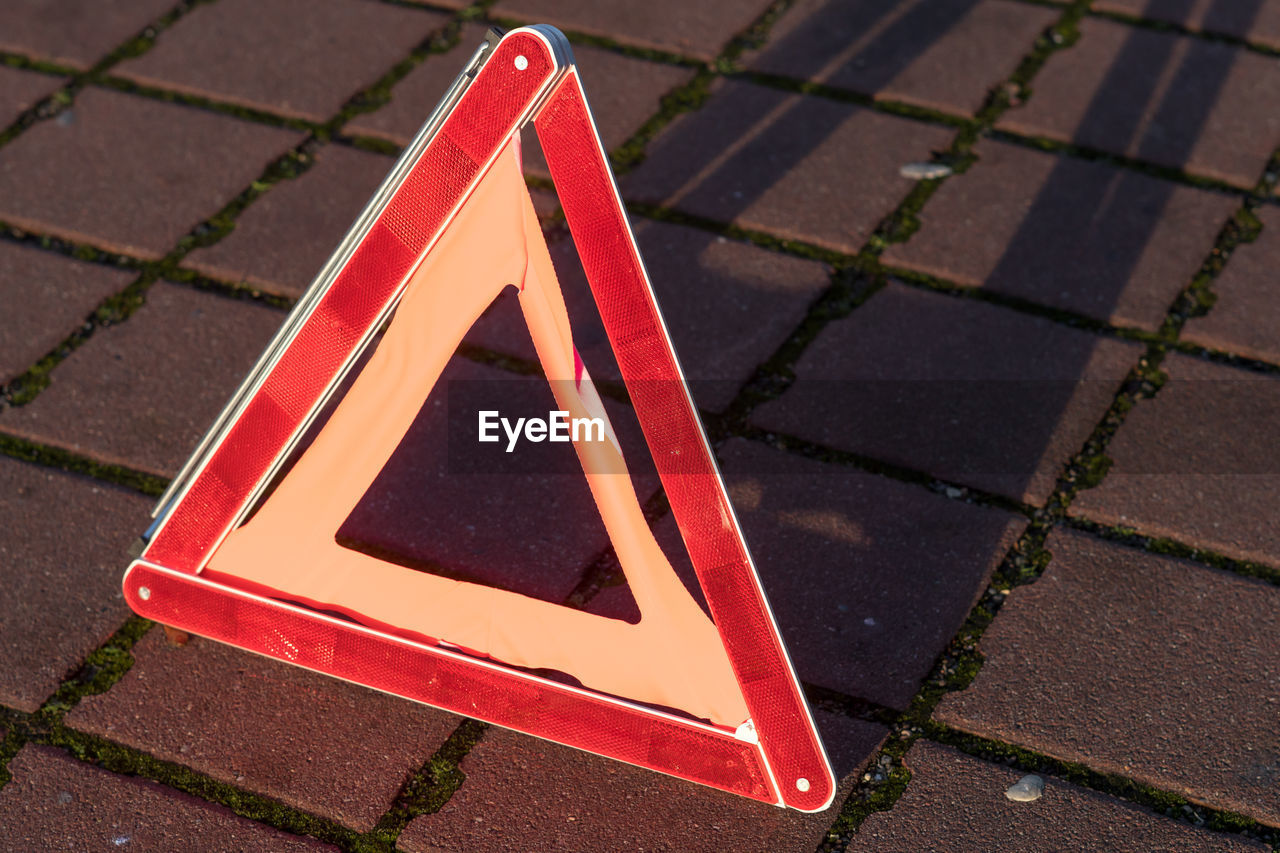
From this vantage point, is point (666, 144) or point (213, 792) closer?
point (213, 792)

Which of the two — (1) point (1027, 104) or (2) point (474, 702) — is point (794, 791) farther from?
(1) point (1027, 104)

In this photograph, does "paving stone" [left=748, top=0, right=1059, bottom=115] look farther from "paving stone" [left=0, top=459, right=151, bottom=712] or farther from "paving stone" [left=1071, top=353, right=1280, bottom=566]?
"paving stone" [left=0, top=459, right=151, bottom=712]

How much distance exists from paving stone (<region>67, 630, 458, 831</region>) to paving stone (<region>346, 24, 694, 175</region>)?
1807 mm

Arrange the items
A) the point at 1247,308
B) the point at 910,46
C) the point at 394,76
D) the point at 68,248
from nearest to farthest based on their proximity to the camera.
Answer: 1. the point at 1247,308
2. the point at 68,248
3. the point at 394,76
4. the point at 910,46

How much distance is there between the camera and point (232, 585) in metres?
2.41

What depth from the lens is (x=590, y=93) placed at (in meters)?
4.10

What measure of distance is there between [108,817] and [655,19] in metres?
3.08

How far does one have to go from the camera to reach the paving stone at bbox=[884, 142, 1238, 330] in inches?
134

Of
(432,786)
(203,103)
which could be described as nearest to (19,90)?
(203,103)

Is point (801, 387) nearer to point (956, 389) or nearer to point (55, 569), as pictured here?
point (956, 389)

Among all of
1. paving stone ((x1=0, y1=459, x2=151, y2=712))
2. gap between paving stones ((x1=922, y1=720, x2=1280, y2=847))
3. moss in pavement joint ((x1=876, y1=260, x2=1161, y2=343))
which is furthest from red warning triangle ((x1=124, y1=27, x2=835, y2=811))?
moss in pavement joint ((x1=876, y1=260, x2=1161, y2=343))

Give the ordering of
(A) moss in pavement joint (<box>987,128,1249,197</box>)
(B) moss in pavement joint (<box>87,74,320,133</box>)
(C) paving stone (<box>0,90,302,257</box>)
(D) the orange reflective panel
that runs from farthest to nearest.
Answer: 1. (B) moss in pavement joint (<box>87,74,320,133</box>)
2. (A) moss in pavement joint (<box>987,128,1249,197</box>)
3. (C) paving stone (<box>0,90,302,257</box>)
4. (D) the orange reflective panel

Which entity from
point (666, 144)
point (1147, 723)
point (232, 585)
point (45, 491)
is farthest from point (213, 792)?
point (666, 144)

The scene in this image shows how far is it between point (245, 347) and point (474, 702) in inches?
51.9
